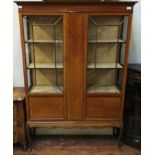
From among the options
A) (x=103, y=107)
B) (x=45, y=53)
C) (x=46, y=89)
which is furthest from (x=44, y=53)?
(x=103, y=107)

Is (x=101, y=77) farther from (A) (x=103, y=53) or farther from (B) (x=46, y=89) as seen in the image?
(B) (x=46, y=89)

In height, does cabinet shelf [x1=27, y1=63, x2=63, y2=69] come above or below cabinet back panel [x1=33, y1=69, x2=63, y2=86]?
above

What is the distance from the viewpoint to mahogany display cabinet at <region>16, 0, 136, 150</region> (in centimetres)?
214

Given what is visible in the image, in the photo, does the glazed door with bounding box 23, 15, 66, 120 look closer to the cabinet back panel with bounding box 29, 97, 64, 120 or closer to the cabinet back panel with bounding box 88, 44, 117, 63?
the cabinet back panel with bounding box 29, 97, 64, 120

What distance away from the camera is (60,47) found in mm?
2287

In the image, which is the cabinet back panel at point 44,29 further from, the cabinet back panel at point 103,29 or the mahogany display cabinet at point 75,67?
the cabinet back panel at point 103,29

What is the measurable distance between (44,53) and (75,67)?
51 centimetres

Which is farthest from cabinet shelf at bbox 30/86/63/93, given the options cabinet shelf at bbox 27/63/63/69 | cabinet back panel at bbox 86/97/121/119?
cabinet back panel at bbox 86/97/121/119

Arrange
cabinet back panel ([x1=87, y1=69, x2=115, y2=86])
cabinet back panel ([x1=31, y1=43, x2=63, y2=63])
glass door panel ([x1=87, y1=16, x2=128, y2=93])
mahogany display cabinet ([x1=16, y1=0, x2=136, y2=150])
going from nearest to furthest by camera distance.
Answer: mahogany display cabinet ([x1=16, y1=0, x2=136, y2=150]), glass door panel ([x1=87, y1=16, x2=128, y2=93]), cabinet back panel ([x1=31, y1=43, x2=63, y2=63]), cabinet back panel ([x1=87, y1=69, x2=115, y2=86])

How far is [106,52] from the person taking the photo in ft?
7.91

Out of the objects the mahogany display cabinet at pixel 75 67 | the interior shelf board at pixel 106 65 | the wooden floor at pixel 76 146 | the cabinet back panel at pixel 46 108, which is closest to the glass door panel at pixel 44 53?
the mahogany display cabinet at pixel 75 67
